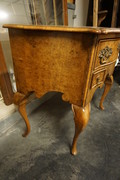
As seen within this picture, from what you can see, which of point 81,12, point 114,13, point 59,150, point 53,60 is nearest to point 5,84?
point 53,60

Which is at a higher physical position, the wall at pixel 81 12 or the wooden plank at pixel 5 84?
the wall at pixel 81 12

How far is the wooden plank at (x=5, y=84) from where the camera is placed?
2.81 feet

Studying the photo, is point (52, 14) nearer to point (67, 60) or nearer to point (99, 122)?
point (67, 60)

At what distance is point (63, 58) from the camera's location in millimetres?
528

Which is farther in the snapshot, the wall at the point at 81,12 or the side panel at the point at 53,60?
the wall at the point at 81,12

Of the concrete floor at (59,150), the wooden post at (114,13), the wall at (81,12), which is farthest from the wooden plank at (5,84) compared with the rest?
the wooden post at (114,13)

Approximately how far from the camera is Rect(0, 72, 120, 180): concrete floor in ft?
2.38

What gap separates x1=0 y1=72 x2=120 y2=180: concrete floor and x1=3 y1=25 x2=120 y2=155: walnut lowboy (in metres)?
0.29

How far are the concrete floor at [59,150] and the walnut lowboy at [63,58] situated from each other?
0.96ft

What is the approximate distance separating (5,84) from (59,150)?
0.68 metres

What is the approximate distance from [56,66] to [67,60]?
0.22 feet

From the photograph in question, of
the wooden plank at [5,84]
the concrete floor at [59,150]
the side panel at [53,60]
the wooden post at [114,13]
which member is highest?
the wooden post at [114,13]

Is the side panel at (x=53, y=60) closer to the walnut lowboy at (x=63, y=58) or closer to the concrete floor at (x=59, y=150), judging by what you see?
the walnut lowboy at (x=63, y=58)

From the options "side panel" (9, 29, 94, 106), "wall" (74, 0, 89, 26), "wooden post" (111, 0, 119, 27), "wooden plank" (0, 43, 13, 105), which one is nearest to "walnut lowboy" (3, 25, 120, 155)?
"side panel" (9, 29, 94, 106)
